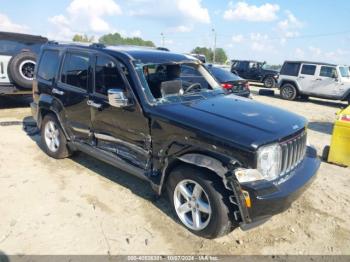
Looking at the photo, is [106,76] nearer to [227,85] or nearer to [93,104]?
[93,104]

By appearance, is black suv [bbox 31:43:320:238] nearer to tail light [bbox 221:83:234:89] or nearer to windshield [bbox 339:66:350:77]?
tail light [bbox 221:83:234:89]

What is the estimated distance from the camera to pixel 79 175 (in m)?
5.22

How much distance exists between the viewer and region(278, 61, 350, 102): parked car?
14.7 m

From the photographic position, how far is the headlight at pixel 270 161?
125 inches

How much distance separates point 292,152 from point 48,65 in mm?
4281

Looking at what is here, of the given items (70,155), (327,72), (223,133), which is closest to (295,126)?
(223,133)

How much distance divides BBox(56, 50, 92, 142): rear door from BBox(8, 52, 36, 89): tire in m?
4.01

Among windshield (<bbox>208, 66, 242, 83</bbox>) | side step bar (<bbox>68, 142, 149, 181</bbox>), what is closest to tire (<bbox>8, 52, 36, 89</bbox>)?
side step bar (<bbox>68, 142, 149, 181</bbox>)

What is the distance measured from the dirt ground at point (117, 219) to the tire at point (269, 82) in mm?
17589

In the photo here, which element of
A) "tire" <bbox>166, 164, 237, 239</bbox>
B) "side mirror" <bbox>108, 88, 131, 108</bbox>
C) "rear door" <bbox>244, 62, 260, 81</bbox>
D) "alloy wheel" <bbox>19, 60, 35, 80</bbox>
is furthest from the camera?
"rear door" <bbox>244, 62, 260, 81</bbox>

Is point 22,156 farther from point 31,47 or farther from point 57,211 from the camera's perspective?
point 31,47

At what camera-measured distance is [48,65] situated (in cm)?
574

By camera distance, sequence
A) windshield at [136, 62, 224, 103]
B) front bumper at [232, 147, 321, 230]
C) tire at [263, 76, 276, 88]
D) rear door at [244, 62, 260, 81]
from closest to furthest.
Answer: front bumper at [232, 147, 321, 230] < windshield at [136, 62, 224, 103] < tire at [263, 76, 276, 88] < rear door at [244, 62, 260, 81]

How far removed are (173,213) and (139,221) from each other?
44cm
